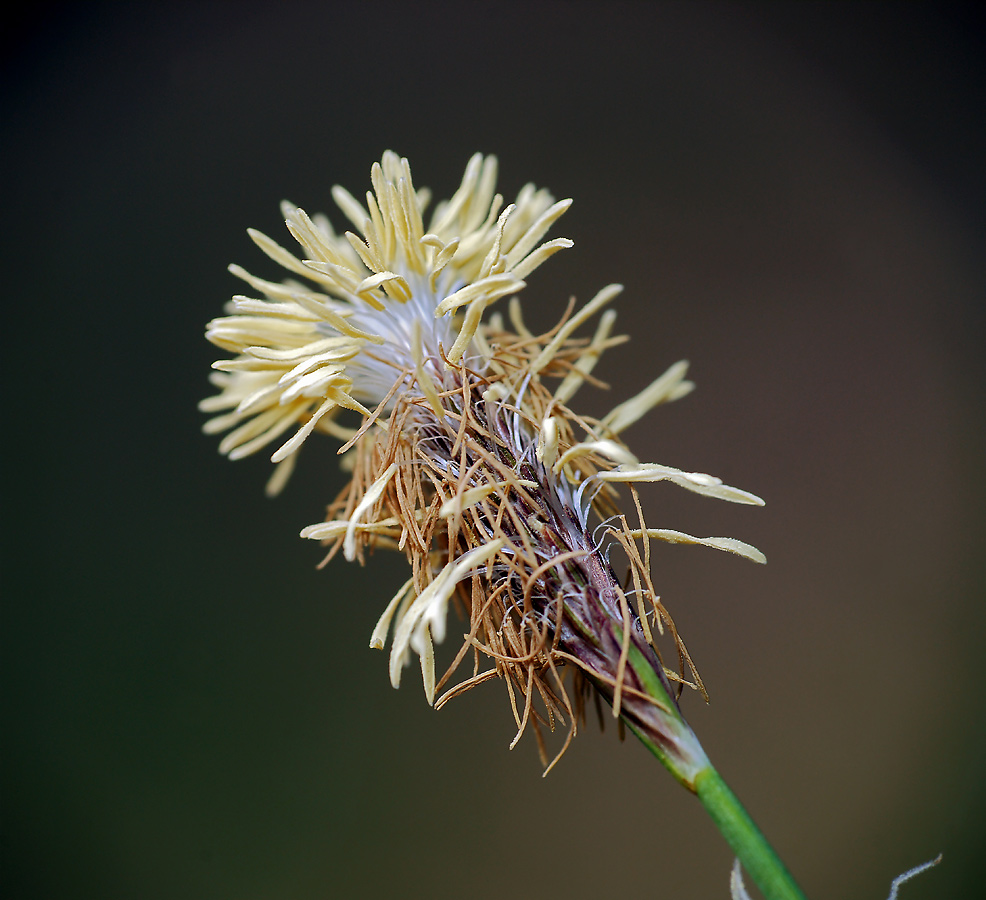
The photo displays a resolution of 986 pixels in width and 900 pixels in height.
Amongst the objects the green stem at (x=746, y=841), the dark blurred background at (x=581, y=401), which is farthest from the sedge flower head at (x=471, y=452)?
the dark blurred background at (x=581, y=401)

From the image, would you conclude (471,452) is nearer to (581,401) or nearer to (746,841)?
(746,841)

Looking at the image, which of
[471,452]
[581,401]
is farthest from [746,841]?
[581,401]

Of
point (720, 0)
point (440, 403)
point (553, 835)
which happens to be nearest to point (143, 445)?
point (553, 835)

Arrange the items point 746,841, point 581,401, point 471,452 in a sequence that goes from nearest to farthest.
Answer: point 746,841 < point 471,452 < point 581,401

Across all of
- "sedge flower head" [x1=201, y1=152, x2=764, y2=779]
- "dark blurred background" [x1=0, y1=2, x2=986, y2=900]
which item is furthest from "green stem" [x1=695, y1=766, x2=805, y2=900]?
"dark blurred background" [x1=0, y1=2, x2=986, y2=900]

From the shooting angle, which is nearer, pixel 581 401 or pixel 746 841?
pixel 746 841
